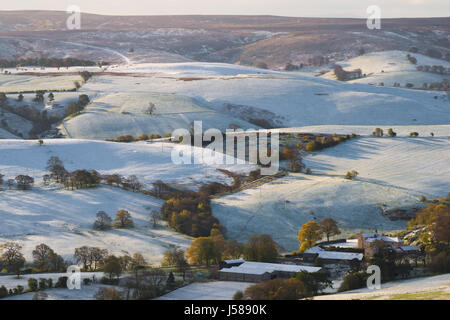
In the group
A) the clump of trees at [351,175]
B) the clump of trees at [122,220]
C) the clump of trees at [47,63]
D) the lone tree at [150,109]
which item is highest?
the clump of trees at [47,63]

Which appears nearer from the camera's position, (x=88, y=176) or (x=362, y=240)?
(x=362, y=240)

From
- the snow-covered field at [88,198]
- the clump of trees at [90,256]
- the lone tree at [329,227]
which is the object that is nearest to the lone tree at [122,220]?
the snow-covered field at [88,198]

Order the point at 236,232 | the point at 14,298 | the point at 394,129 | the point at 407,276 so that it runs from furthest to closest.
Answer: the point at 394,129, the point at 236,232, the point at 407,276, the point at 14,298

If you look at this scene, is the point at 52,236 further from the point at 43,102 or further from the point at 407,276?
the point at 43,102

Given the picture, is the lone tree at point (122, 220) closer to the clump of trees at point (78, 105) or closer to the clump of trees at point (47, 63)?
the clump of trees at point (78, 105)

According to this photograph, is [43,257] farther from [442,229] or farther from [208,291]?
[442,229]

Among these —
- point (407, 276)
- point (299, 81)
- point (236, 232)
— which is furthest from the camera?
point (299, 81)
